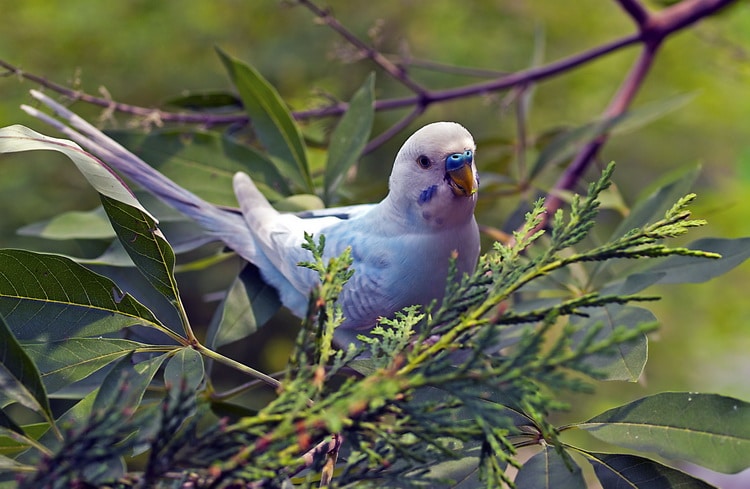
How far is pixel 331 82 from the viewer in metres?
2.94

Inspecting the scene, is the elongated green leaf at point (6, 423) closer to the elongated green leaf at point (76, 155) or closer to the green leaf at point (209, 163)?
the elongated green leaf at point (76, 155)

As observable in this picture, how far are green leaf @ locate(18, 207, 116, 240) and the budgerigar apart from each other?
160mm

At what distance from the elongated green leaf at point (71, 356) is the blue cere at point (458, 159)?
1.89 feet

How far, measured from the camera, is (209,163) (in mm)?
1594

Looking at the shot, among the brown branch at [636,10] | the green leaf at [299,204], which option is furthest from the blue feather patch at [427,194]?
the brown branch at [636,10]

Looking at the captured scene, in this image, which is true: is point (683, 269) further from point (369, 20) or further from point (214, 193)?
point (369, 20)

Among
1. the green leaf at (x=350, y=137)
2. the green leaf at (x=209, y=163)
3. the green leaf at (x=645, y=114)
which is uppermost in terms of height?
the green leaf at (x=645, y=114)

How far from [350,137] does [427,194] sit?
1.31 feet

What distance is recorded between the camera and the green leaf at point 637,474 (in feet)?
2.80

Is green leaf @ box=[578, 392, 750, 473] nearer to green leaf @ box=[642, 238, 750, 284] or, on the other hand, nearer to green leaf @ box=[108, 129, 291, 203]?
green leaf @ box=[642, 238, 750, 284]

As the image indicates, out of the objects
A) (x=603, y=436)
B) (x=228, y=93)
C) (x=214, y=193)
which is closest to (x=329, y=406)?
(x=603, y=436)

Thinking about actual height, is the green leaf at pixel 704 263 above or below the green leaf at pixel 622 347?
above

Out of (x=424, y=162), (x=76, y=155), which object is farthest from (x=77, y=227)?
(x=424, y=162)

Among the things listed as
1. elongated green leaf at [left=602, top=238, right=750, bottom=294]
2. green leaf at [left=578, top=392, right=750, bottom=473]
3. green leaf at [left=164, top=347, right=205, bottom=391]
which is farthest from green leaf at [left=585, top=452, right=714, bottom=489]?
green leaf at [left=164, top=347, right=205, bottom=391]
